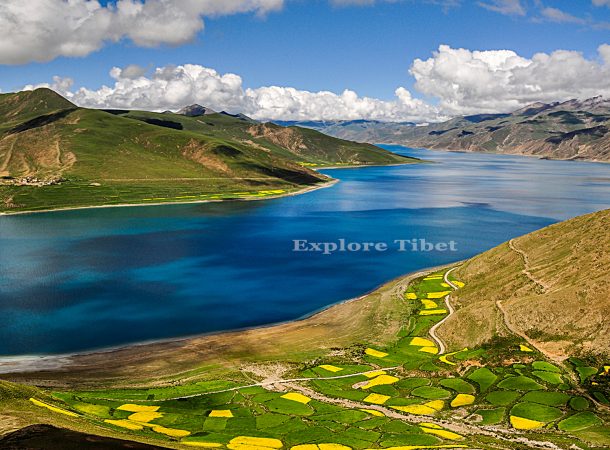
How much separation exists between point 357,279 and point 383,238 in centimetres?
5840

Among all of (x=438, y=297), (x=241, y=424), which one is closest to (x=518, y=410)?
(x=241, y=424)

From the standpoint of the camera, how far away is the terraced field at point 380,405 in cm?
4972

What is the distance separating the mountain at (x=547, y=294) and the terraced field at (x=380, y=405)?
4.11m

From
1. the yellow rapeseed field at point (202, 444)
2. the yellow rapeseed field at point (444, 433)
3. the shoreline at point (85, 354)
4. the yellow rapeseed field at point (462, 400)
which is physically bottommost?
the shoreline at point (85, 354)

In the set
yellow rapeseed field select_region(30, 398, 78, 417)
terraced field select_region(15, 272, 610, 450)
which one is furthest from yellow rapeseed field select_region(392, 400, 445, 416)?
yellow rapeseed field select_region(30, 398, 78, 417)

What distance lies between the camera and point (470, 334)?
81.8 meters

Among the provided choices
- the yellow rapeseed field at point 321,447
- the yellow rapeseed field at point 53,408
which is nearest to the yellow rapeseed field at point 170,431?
the yellow rapeseed field at point 53,408

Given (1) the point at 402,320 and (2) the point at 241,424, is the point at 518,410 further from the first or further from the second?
(1) the point at 402,320

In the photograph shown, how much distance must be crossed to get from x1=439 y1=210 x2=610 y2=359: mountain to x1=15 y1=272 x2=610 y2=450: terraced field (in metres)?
4.11

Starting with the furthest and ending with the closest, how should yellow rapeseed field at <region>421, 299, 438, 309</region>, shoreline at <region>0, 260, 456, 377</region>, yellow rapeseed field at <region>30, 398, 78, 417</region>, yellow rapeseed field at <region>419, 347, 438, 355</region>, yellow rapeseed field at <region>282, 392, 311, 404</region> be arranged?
yellow rapeseed field at <region>421, 299, 438, 309</region> < yellow rapeseed field at <region>419, 347, 438, 355</region> < shoreline at <region>0, 260, 456, 377</region> < yellow rapeseed field at <region>282, 392, 311, 404</region> < yellow rapeseed field at <region>30, 398, 78, 417</region>

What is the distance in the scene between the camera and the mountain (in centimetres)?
7206

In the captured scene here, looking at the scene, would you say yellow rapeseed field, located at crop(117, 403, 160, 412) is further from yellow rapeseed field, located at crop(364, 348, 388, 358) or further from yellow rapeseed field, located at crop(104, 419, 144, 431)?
yellow rapeseed field, located at crop(364, 348, 388, 358)

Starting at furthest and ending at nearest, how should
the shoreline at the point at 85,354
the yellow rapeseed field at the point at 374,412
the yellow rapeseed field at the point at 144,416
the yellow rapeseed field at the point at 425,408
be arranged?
1. the shoreline at the point at 85,354
2. the yellow rapeseed field at the point at 425,408
3. the yellow rapeseed field at the point at 374,412
4. the yellow rapeseed field at the point at 144,416

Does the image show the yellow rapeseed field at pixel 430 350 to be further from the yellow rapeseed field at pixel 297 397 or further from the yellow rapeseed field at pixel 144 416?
the yellow rapeseed field at pixel 144 416
